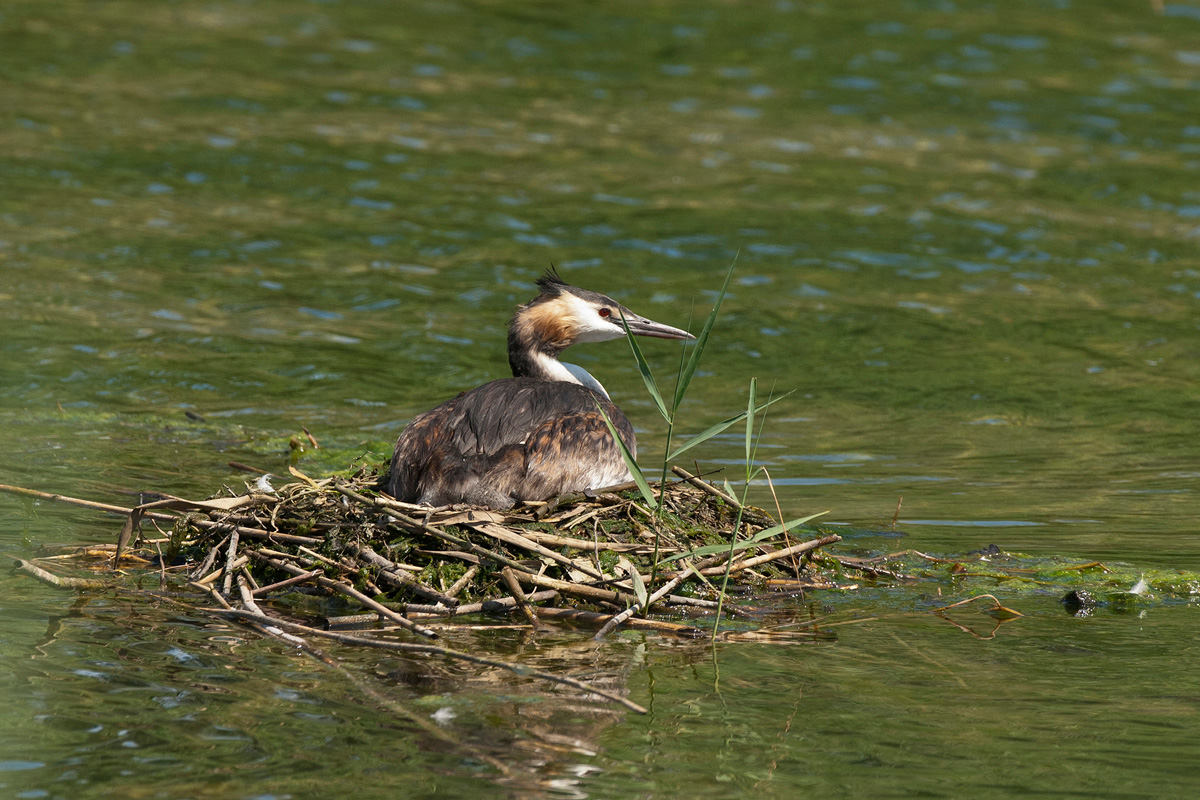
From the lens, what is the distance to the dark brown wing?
261 inches

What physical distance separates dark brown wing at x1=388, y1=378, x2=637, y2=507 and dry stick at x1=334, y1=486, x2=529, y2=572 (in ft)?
1.37

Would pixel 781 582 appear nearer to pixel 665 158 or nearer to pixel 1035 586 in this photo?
pixel 1035 586

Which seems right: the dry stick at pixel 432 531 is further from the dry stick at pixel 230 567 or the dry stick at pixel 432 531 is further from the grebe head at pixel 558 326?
the grebe head at pixel 558 326

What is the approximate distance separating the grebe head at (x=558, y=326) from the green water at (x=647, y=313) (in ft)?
4.11

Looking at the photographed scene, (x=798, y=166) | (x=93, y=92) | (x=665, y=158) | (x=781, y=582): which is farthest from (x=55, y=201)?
(x=781, y=582)

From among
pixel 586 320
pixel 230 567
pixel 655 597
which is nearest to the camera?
pixel 655 597

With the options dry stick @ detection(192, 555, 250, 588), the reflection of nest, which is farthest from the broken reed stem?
dry stick @ detection(192, 555, 250, 588)

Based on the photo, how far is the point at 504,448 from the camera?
21.9 ft

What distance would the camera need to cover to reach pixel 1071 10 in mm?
22703

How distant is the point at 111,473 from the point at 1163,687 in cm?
538

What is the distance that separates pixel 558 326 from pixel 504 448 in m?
1.20

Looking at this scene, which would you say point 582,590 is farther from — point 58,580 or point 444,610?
point 58,580

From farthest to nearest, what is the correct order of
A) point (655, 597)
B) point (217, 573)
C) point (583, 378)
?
point (583, 378) < point (217, 573) < point (655, 597)

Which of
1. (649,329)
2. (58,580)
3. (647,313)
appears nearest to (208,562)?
(58,580)
